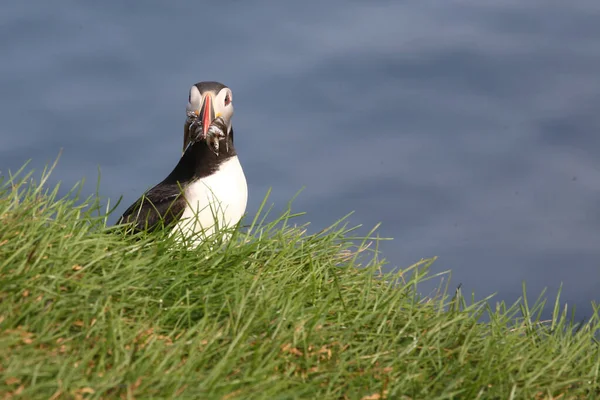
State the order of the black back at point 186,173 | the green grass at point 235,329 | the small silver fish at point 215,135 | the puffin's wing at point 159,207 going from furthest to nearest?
1. the small silver fish at point 215,135
2. the black back at point 186,173
3. the puffin's wing at point 159,207
4. the green grass at point 235,329

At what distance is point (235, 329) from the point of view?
489 cm

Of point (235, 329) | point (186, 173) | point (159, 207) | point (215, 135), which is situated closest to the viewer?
point (235, 329)

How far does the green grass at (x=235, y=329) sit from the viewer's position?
4.49 metres

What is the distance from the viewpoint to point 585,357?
5742mm

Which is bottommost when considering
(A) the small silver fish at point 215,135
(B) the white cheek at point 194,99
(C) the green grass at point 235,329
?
(C) the green grass at point 235,329

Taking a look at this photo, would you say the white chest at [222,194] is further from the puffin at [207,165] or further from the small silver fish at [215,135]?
the small silver fish at [215,135]

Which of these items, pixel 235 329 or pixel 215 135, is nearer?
pixel 235 329

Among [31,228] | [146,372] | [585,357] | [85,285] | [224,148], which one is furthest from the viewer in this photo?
[224,148]

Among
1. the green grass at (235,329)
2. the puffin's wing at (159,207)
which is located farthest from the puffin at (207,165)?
the green grass at (235,329)

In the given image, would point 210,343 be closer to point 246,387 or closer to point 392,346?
point 246,387

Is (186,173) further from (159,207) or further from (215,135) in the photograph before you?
(159,207)

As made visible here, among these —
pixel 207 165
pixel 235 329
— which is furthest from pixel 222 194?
pixel 235 329

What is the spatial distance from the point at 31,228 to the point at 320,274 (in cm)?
181

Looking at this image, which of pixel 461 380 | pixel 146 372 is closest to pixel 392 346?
pixel 461 380
